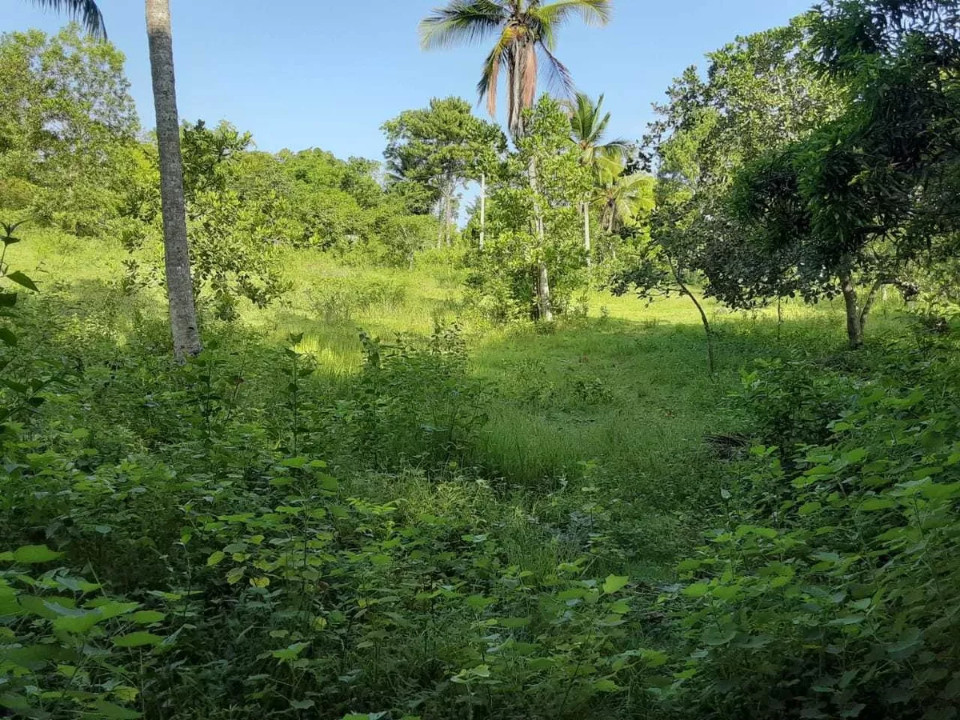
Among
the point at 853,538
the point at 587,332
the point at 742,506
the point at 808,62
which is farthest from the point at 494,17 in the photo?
the point at 853,538

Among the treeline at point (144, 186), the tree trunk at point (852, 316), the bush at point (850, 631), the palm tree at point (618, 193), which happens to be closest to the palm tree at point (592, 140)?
the palm tree at point (618, 193)

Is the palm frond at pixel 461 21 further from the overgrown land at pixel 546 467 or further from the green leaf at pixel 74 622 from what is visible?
the green leaf at pixel 74 622

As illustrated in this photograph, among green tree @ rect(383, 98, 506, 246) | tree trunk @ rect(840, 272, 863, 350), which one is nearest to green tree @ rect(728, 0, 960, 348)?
tree trunk @ rect(840, 272, 863, 350)

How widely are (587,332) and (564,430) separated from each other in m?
7.36

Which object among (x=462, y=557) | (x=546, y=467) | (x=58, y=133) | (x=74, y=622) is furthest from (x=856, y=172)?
(x=58, y=133)

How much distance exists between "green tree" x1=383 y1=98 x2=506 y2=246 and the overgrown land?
24.5 meters

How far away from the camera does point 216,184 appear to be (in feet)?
37.2

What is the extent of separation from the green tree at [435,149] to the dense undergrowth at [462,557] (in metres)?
32.6

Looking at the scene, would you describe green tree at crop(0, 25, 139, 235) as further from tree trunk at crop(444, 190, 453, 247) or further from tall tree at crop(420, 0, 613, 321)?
tree trunk at crop(444, 190, 453, 247)

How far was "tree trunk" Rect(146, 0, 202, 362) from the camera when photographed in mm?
6977

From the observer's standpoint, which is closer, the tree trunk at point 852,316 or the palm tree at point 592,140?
the tree trunk at point 852,316

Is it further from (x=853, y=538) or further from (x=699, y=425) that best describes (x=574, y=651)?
(x=699, y=425)

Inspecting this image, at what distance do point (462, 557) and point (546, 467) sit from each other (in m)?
2.22

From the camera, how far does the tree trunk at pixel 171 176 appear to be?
6.98 meters
